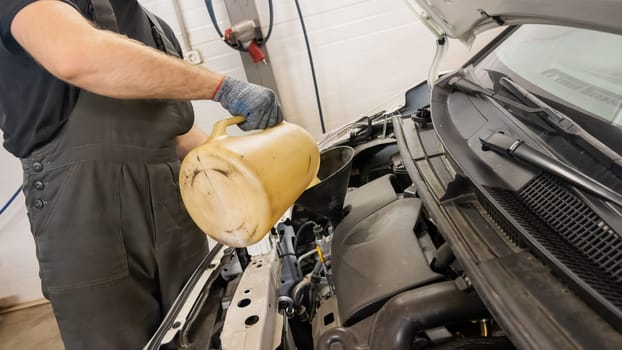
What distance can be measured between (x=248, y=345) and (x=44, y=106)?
0.77 meters

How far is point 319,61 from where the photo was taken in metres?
2.29

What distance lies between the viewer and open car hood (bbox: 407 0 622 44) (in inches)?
18.7

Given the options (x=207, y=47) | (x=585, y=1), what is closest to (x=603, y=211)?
(x=585, y=1)

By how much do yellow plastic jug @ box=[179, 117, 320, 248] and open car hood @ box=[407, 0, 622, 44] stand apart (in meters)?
0.48

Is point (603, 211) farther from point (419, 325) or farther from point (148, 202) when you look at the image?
point (148, 202)

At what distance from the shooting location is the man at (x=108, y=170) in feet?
2.74

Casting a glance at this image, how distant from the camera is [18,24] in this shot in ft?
2.30

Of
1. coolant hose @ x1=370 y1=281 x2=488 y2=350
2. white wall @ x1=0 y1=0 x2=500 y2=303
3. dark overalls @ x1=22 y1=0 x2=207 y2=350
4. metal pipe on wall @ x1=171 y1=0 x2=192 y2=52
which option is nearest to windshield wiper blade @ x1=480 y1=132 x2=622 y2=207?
coolant hose @ x1=370 y1=281 x2=488 y2=350

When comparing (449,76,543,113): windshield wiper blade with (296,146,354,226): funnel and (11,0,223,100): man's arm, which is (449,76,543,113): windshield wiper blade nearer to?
(296,146,354,226): funnel

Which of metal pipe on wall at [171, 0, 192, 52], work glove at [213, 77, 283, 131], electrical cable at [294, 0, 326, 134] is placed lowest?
work glove at [213, 77, 283, 131]

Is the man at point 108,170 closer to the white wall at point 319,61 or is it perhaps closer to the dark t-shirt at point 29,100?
the dark t-shirt at point 29,100

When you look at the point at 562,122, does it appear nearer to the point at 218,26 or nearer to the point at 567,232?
the point at 567,232

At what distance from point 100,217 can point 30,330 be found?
2105 mm

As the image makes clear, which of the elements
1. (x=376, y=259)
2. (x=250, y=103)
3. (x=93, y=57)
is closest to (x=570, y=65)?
(x=376, y=259)
